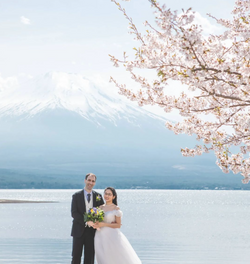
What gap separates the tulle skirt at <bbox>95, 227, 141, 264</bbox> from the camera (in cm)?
1063

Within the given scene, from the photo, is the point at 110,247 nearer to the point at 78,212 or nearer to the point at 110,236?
the point at 110,236

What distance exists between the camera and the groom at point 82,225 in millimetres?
10531

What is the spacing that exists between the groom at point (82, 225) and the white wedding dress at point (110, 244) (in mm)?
157

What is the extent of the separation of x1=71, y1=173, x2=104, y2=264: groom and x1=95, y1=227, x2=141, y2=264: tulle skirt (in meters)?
0.16

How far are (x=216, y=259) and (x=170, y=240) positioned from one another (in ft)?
32.5

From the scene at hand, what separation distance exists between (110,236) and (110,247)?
0.67 feet

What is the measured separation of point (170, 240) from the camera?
104ft

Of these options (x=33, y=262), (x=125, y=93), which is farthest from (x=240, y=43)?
(x=33, y=262)

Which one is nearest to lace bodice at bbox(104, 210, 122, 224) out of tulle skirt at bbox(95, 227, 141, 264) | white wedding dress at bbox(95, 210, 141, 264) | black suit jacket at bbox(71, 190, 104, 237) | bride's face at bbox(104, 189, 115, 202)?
white wedding dress at bbox(95, 210, 141, 264)

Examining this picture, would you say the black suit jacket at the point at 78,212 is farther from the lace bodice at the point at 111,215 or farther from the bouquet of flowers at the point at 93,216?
the lace bodice at the point at 111,215

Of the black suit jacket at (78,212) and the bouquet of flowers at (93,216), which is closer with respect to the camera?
the bouquet of flowers at (93,216)

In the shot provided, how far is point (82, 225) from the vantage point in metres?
10.6

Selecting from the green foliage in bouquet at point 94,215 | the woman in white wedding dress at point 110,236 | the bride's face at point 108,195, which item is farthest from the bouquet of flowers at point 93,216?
the bride's face at point 108,195

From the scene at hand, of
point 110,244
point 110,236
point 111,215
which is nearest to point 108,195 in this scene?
point 111,215
